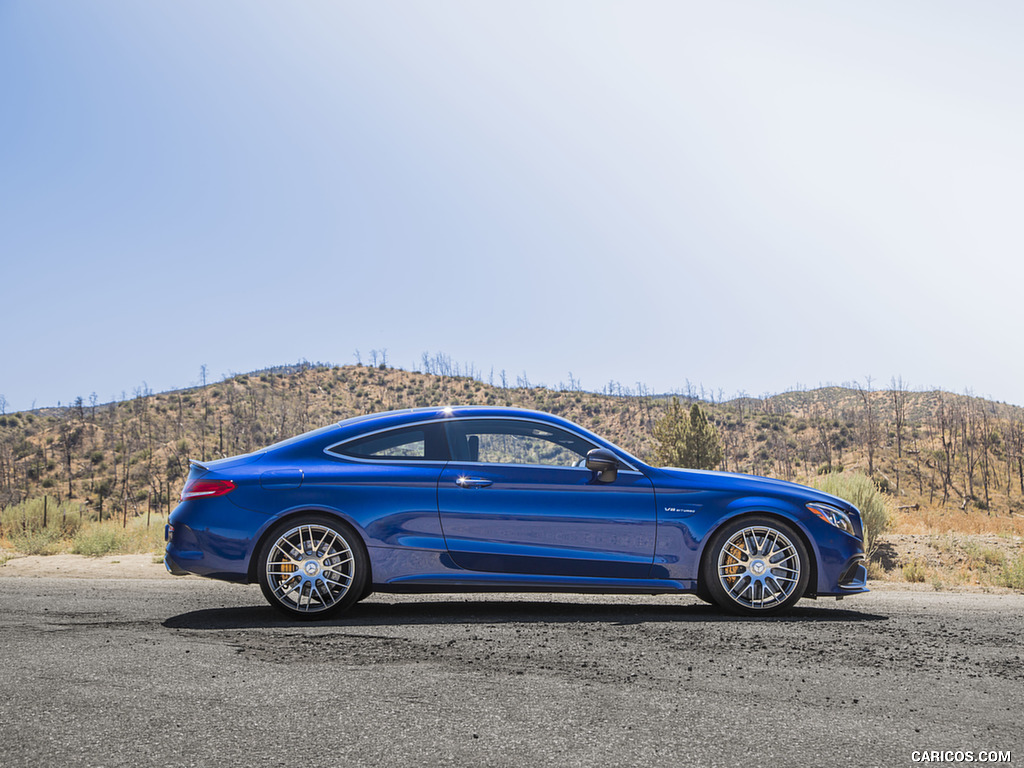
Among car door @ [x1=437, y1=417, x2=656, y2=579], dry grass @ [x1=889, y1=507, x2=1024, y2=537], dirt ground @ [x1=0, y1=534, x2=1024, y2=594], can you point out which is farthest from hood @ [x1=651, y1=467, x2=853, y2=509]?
dry grass @ [x1=889, y1=507, x2=1024, y2=537]

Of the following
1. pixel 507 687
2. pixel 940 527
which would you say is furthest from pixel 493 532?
pixel 940 527

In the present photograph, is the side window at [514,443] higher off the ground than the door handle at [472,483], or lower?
higher

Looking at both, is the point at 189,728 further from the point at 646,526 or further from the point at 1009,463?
the point at 1009,463

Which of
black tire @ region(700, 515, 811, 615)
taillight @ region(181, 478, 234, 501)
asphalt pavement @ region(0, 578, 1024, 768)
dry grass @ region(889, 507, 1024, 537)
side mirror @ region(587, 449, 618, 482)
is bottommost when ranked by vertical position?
dry grass @ region(889, 507, 1024, 537)

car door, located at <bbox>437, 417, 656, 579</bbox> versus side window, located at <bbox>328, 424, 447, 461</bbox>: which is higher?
side window, located at <bbox>328, 424, 447, 461</bbox>

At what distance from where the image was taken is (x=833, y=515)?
6863 millimetres

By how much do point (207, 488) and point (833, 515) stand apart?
5073mm

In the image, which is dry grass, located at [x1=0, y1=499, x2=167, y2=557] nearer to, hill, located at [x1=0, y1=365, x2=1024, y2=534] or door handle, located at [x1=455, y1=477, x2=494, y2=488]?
door handle, located at [x1=455, y1=477, x2=494, y2=488]

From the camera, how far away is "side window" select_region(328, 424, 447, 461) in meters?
6.85

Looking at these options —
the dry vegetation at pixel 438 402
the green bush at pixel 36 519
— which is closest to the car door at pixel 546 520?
the green bush at pixel 36 519

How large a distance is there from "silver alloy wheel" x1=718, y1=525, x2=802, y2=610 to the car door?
2.14ft

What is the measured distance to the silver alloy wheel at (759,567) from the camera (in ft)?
21.7

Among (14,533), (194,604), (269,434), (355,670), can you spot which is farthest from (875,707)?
(269,434)

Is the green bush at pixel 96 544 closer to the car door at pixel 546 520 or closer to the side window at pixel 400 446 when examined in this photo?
the side window at pixel 400 446
